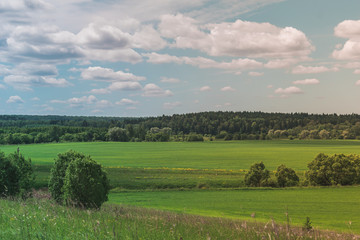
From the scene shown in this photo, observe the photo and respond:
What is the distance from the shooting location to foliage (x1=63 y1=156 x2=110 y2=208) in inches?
1158

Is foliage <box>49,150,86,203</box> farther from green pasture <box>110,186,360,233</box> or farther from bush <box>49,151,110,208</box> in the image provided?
green pasture <box>110,186,360,233</box>

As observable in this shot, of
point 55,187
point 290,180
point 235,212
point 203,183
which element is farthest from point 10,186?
point 290,180

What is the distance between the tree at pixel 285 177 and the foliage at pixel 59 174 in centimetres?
3944

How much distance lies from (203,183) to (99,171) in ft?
99.4

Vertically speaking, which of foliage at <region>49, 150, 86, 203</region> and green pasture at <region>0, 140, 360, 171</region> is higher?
foliage at <region>49, 150, 86, 203</region>

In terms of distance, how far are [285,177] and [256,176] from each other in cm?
541

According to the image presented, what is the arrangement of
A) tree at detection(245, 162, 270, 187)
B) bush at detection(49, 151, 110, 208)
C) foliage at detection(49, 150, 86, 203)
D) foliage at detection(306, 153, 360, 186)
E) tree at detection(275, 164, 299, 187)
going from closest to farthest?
bush at detection(49, 151, 110, 208), foliage at detection(49, 150, 86, 203), tree at detection(245, 162, 270, 187), tree at detection(275, 164, 299, 187), foliage at detection(306, 153, 360, 186)

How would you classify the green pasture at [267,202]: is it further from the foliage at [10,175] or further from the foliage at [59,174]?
the foliage at [10,175]

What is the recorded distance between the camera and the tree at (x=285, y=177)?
59.8 metres

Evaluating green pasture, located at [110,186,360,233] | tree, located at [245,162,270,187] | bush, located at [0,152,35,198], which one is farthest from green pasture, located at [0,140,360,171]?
bush, located at [0,152,35,198]

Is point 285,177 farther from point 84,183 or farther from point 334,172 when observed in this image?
point 84,183

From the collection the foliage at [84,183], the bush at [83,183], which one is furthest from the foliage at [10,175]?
the foliage at [84,183]

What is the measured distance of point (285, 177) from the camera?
60.3 m

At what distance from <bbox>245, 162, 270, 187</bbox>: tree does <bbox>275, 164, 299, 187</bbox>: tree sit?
2.39 m
